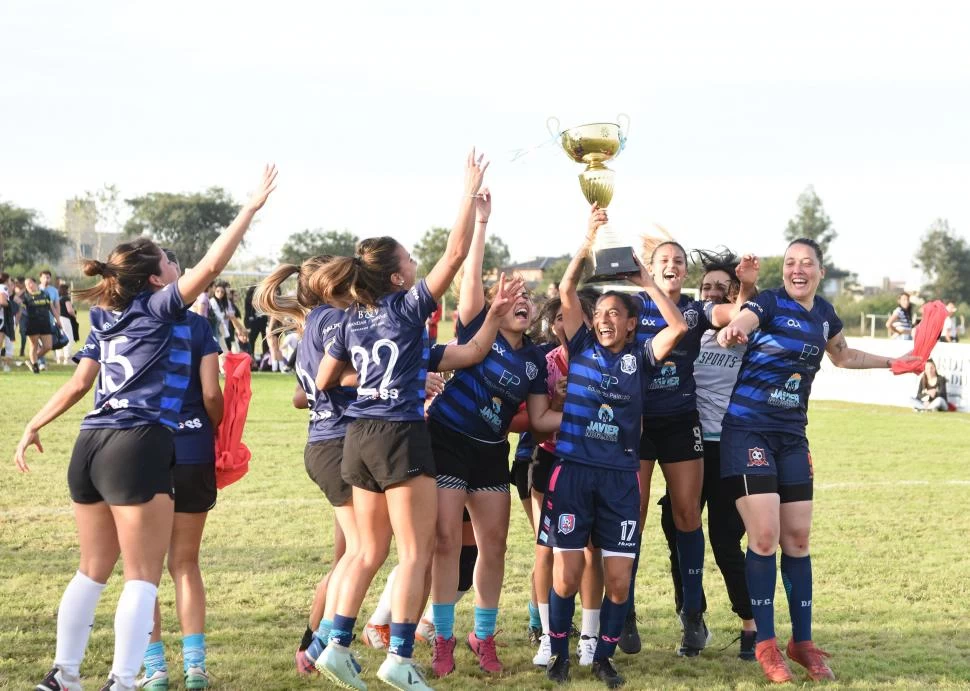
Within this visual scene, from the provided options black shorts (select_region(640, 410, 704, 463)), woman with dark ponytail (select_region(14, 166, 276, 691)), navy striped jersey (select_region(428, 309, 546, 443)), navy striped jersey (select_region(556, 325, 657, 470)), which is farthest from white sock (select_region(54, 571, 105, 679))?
black shorts (select_region(640, 410, 704, 463))

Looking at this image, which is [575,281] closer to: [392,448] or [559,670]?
[392,448]

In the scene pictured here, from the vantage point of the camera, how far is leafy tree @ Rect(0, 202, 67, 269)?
2847 inches

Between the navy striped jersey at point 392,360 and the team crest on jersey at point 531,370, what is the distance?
710 millimetres

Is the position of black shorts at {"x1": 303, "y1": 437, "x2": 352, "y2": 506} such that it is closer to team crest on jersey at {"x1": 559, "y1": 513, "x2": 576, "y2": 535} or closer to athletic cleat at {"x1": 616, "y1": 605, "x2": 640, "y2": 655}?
team crest on jersey at {"x1": 559, "y1": 513, "x2": 576, "y2": 535}

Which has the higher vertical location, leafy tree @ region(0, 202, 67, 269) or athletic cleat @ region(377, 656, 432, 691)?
leafy tree @ region(0, 202, 67, 269)

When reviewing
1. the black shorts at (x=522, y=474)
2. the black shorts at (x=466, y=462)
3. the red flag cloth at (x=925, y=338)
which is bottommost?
the black shorts at (x=522, y=474)

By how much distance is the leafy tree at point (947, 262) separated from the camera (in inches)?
3019

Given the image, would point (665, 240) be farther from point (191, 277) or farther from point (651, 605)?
point (191, 277)

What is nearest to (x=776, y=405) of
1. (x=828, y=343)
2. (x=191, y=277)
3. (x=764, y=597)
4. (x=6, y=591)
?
(x=828, y=343)

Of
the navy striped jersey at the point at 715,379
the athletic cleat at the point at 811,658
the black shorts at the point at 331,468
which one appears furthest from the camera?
the navy striped jersey at the point at 715,379

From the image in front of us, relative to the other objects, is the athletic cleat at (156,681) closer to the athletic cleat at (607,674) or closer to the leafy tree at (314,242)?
the athletic cleat at (607,674)

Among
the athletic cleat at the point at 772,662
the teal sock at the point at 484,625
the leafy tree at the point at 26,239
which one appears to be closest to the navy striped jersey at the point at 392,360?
the teal sock at the point at 484,625

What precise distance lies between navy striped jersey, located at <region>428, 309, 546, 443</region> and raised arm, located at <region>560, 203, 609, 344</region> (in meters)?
0.25

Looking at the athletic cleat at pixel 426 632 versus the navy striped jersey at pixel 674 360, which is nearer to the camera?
the navy striped jersey at pixel 674 360
